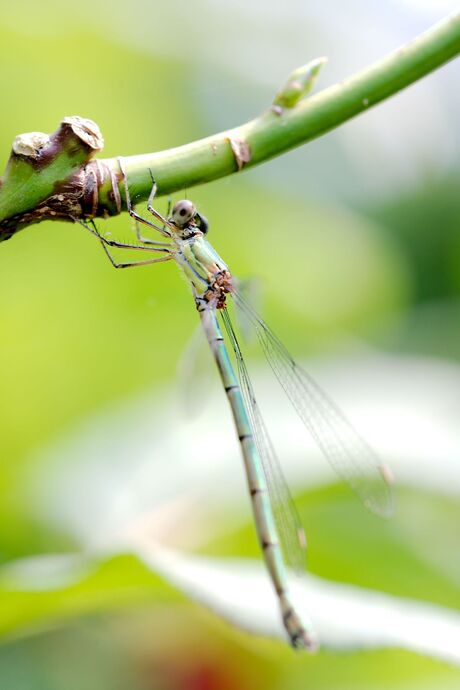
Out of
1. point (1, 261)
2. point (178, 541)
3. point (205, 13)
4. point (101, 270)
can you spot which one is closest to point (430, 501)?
point (178, 541)

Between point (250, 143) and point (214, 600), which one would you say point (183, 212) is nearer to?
point (250, 143)

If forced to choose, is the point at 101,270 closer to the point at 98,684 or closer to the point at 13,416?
the point at 13,416

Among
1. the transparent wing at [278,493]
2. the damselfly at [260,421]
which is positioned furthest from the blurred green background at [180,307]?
the transparent wing at [278,493]

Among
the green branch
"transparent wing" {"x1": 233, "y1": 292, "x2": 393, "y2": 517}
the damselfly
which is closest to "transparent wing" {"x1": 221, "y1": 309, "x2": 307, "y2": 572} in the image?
the damselfly

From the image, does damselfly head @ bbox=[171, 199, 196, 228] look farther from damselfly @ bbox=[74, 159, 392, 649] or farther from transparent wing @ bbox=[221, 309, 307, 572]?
transparent wing @ bbox=[221, 309, 307, 572]

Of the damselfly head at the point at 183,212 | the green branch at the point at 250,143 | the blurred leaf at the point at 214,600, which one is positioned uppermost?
the green branch at the point at 250,143

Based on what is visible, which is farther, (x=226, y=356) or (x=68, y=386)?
(x=68, y=386)

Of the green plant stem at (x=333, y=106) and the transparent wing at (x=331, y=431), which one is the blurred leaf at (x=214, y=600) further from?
the green plant stem at (x=333, y=106)
